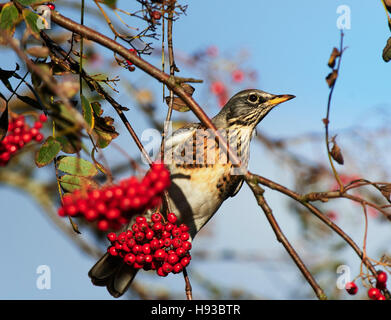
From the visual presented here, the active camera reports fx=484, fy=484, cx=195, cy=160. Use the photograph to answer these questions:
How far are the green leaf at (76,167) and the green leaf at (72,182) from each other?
20 millimetres

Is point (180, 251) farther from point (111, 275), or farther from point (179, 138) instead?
point (111, 275)

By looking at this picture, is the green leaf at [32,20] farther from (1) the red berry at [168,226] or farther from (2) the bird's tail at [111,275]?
(2) the bird's tail at [111,275]

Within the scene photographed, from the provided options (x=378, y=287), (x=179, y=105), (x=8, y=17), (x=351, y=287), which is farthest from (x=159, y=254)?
(x=8, y=17)

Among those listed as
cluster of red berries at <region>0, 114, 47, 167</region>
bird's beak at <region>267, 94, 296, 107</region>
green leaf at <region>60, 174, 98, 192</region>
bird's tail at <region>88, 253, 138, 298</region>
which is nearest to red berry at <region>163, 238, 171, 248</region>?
green leaf at <region>60, 174, 98, 192</region>

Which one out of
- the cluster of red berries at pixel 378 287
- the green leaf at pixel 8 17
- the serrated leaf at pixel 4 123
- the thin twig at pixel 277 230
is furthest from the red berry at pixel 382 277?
the green leaf at pixel 8 17

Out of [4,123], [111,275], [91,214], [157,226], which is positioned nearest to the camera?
[91,214]

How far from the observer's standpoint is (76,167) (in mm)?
1896

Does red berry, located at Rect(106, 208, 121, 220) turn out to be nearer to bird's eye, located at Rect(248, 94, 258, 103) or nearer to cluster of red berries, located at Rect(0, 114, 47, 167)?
cluster of red berries, located at Rect(0, 114, 47, 167)

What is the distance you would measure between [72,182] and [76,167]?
7 centimetres

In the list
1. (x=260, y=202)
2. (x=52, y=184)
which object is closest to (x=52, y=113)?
(x=260, y=202)

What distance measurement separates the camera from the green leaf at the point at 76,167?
6.16 ft

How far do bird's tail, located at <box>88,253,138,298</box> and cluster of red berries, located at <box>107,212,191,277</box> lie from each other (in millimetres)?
1073

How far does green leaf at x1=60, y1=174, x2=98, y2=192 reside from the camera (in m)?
1.87

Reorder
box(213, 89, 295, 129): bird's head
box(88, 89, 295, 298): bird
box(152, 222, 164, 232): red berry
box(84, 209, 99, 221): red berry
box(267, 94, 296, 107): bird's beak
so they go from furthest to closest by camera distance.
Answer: box(213, 89, 295, 129): bird's head → box(267, 94, 296, 107): bird's beak → box(88, 89, 295, 298): bird → box(152, 222, 164, 232): red berry → box(84, 209, 99, 221): red berry
